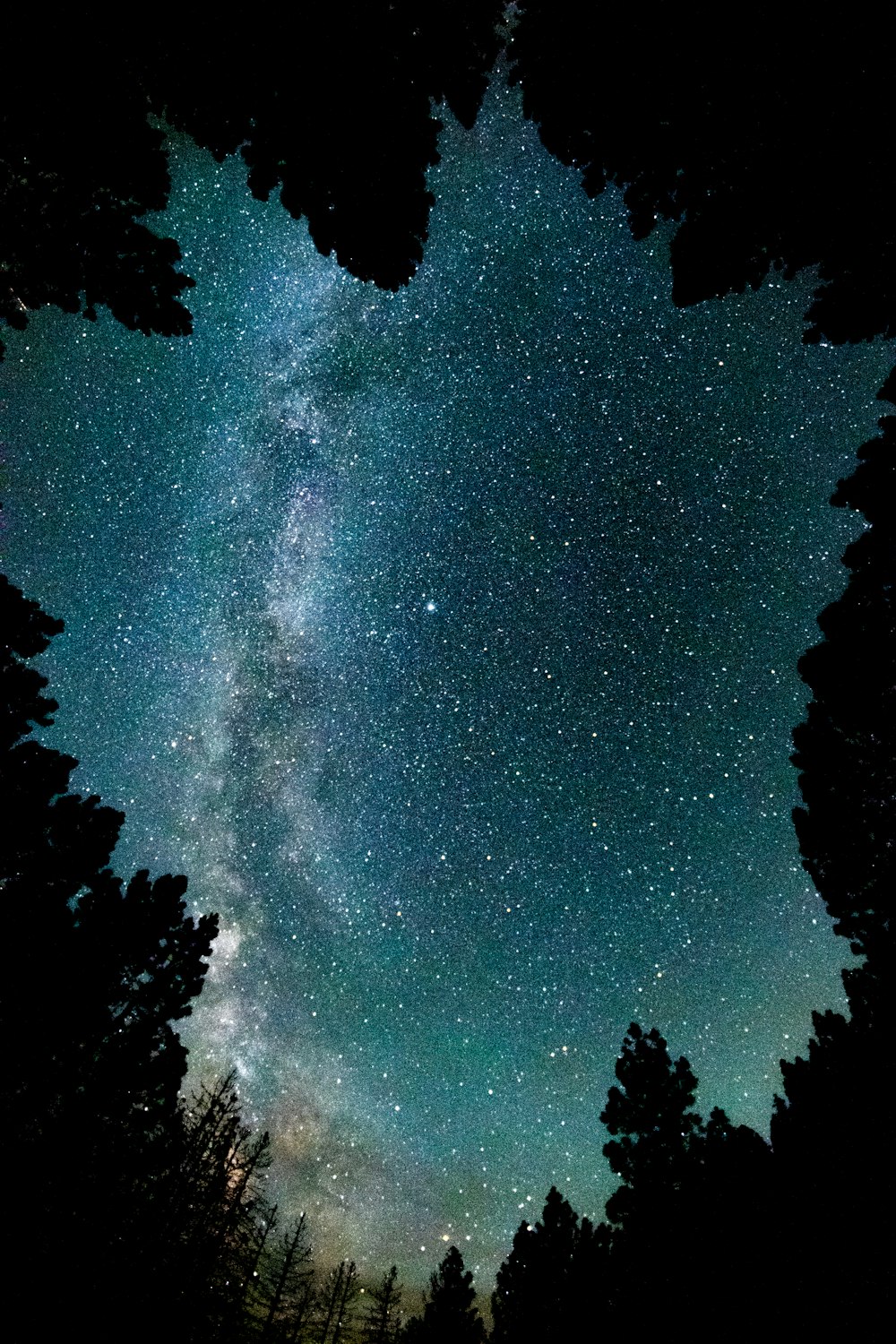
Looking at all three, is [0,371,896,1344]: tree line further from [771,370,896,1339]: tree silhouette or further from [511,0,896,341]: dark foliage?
[511,0,896,341]: dark foliage

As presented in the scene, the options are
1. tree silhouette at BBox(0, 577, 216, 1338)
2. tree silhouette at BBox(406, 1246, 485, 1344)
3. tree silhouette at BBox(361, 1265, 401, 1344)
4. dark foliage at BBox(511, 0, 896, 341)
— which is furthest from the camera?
tree silhouette at BBox(361, 1265, 401, 1344)

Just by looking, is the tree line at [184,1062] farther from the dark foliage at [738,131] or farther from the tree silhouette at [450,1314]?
the tree silhouette at [450,1314]

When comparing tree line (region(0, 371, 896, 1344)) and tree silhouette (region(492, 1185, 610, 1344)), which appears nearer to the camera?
tree line (region(0, 371, 896, 1344))

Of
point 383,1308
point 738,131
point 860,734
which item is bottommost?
point 383,1308

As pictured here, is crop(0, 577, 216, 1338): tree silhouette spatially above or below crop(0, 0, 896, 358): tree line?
below

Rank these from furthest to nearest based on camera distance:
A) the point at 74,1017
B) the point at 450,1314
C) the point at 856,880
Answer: the point at 450,1314, the point at 856,880, the point at 74,1017

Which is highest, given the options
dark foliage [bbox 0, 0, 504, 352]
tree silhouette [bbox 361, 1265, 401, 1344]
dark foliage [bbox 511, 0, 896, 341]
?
dark foliage [bbox 511, 0, 896, 341]

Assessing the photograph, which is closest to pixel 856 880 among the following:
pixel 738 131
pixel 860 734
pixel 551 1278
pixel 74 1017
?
pixel 860 734

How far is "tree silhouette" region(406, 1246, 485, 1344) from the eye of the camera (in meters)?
19.8

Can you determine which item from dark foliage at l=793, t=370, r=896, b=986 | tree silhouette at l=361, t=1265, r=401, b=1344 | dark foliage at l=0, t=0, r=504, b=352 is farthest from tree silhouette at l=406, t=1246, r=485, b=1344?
dark foliage at l=0, t=0, r=504, b=352

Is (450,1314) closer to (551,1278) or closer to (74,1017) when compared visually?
(551,1278)

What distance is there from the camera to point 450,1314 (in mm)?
20500

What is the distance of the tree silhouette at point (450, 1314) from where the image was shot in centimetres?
1984

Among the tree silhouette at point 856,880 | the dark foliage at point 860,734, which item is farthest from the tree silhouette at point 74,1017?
the dark foliage at point 860,734
